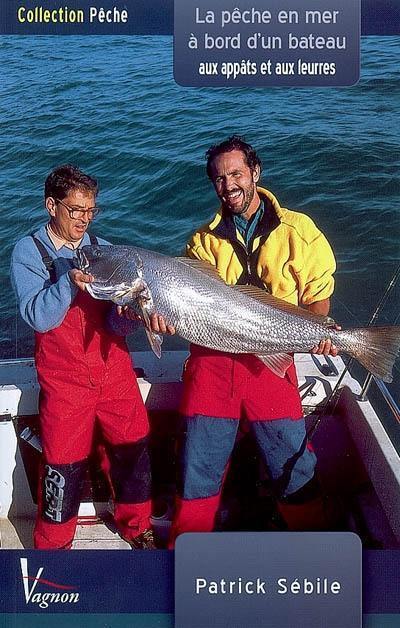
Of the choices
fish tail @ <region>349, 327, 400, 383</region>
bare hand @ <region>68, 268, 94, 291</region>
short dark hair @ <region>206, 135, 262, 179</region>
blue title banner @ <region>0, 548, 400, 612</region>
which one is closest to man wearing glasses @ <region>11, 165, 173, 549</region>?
bare hand @ <region>68, 268, 94, 291</region>

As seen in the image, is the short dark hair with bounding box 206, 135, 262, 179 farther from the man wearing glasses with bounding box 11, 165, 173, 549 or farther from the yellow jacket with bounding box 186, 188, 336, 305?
the man wearing glasses with bounding box 11, 165, 173, 549

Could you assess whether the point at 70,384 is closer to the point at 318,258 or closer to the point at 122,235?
the point at 318,258

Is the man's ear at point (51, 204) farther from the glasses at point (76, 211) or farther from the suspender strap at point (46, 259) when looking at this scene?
the suspender strap at point (46, 259)

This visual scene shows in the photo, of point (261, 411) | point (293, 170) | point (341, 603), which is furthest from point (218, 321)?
point (293, 170)

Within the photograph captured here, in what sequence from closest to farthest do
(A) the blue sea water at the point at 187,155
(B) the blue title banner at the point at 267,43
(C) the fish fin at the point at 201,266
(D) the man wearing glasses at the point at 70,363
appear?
(B) the blue title banner at the point at 267,43 < (D) the man wearing glasses at the point at 70,363 < (C) the fish fin at the point at 201,266 < (A) the blue sea water at the point at 187,155

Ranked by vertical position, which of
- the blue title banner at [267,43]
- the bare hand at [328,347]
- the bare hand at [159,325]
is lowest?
the bare hand at [328,347]

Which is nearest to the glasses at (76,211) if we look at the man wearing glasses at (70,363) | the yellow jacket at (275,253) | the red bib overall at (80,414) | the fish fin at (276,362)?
the man wearing glasses at (70,363)

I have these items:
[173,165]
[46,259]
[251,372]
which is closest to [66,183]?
[46,259]

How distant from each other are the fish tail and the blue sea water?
1.98 m

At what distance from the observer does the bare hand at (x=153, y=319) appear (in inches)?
99.4

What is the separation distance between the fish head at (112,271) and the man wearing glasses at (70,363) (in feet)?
0.16

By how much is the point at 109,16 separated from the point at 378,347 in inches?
62.6

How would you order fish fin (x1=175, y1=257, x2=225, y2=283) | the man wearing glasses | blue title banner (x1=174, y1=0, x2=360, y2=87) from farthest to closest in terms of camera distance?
fish fin (x1=175, y1=257, x2=225, y2=283) → the man wearing glasses → blue title banner (x1=174, y1=0, x2=360, y2=87)

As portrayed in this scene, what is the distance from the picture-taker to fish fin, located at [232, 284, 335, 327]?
8.32ft
